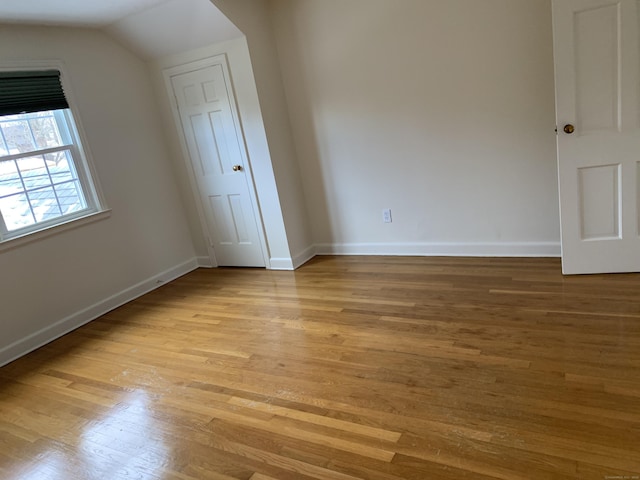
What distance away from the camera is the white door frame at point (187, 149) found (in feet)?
12.6

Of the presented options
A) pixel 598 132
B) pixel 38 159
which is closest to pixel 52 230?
pixel 38 159

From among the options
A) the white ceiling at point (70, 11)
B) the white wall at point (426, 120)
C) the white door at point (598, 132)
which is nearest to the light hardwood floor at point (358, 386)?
the white door at point (598, 132)

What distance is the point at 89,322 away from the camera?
369 centimetres

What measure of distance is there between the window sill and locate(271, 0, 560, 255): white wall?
1852 millimetres

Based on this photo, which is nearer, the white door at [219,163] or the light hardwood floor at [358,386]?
the light hardwood floor at [358,386]

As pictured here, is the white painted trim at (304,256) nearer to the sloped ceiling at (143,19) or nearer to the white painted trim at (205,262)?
the white painted trim at (205,262)

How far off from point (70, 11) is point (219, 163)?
1599mm

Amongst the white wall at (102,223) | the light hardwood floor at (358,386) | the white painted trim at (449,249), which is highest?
the white wall at (102,223)

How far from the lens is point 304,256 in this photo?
430 cm

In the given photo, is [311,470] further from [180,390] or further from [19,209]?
[19,209]

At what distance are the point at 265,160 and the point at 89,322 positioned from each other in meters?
2.01

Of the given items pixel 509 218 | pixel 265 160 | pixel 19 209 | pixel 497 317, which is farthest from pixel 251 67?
pixel 497 317

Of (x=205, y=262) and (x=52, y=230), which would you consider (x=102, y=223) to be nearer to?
(x=52, y=230)

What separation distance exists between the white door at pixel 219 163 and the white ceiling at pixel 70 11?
27.3 inches
